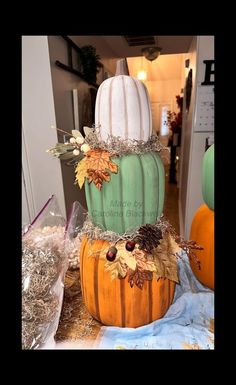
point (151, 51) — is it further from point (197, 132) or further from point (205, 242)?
point (205, 242)

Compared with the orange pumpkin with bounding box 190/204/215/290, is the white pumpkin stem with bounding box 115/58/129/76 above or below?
above

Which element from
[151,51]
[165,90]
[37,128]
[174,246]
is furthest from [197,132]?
[165,90]

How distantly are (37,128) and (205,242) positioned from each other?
124cm

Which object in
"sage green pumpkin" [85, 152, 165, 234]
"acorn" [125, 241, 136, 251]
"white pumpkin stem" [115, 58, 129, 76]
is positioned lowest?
"acorn" [125, 241, 136, 251]

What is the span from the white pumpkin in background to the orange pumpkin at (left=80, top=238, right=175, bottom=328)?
12.1 inches

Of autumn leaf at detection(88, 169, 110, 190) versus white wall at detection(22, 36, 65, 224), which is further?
white wall at detection(22, 36, 65, 224)

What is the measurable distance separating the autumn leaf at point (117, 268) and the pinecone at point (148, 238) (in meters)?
0.07

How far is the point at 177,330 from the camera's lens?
0.66 m

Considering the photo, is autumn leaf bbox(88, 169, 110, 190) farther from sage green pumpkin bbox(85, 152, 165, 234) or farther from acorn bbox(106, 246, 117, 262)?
acorn bbox(106, 246, 117, 262)

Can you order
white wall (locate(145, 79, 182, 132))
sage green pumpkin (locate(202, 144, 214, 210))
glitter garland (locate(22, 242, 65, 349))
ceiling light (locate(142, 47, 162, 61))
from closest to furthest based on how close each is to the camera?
glitter garland (locate(22, 242, 65, 349))
sage green pumpkin (locate(202, 144, 214, 210))
ceiling light (locate(142, 47, 162, 61))
white wall (locate(145, 79, 182, 132))

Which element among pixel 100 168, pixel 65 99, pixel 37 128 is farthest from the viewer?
pixel 65 99

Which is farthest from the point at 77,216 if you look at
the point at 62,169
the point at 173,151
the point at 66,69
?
the point at 173,151

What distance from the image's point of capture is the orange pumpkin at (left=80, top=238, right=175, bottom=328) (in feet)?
2.16

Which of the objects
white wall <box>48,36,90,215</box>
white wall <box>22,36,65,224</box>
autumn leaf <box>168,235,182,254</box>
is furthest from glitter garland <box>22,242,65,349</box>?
white wall <box>48,36,90,215</box>
